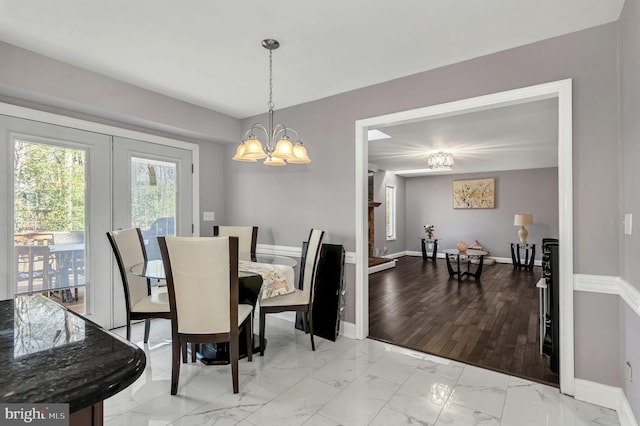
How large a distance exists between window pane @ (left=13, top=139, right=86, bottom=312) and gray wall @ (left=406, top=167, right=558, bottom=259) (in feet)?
26.4

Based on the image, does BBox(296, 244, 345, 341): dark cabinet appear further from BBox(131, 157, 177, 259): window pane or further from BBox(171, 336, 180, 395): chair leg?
BBox(131, 157, 177, 259): window pane

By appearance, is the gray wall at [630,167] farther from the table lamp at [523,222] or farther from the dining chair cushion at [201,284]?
the table lamp at [523,222]

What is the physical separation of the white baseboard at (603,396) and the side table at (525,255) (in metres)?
5.93

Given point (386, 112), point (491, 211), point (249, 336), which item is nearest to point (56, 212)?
point (249, 336)

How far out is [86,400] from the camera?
58 centimetres

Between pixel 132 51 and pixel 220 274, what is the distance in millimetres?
1900

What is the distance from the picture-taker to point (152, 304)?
260 cm

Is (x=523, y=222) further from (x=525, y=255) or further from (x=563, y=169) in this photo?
(x=563, y=169)

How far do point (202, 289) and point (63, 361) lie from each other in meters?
1.46

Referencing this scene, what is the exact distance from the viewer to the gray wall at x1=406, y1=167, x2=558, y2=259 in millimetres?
7711

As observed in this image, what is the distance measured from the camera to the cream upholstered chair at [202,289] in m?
2.08

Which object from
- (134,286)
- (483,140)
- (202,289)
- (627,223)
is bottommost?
(134,286)

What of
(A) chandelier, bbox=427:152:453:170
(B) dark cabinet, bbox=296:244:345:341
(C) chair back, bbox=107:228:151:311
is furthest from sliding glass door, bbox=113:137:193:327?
(A) chandelier, bbox=427:152:453:170

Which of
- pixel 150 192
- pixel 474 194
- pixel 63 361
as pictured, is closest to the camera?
pixel 63 361
